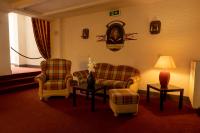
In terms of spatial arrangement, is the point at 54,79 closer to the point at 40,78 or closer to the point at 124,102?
the point at 40,78

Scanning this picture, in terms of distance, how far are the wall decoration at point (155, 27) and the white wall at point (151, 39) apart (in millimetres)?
98

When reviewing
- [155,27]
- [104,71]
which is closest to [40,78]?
[104,71]

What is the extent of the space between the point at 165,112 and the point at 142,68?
1.60m

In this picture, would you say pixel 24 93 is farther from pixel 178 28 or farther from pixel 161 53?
pixel 178 28

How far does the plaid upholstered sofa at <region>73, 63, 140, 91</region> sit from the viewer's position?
4.25 metres

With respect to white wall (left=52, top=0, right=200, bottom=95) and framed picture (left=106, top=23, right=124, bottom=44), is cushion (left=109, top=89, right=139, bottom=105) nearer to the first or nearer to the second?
white wall (left=52, top=0, right=200, bottom=95)

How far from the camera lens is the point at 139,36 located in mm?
4793

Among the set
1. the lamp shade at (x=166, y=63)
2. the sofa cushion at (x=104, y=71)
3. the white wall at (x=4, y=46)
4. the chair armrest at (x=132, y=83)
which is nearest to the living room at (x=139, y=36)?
the white wall at (x=4, y=46)

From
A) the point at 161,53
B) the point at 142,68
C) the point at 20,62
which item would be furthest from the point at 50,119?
the point at 20,62

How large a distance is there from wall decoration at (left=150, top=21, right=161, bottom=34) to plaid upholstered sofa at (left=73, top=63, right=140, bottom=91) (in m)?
1.11

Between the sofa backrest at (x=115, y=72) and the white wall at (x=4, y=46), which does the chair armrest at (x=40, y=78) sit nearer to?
the sofa backrest at (x=115, y=72)

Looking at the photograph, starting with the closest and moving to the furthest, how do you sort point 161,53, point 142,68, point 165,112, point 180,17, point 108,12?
1. point 165,112
2. point 180,17
3. point 161,53
4. point 142,68
5. point 108,12

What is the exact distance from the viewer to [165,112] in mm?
3453

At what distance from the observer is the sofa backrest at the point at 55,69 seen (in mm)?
4777
